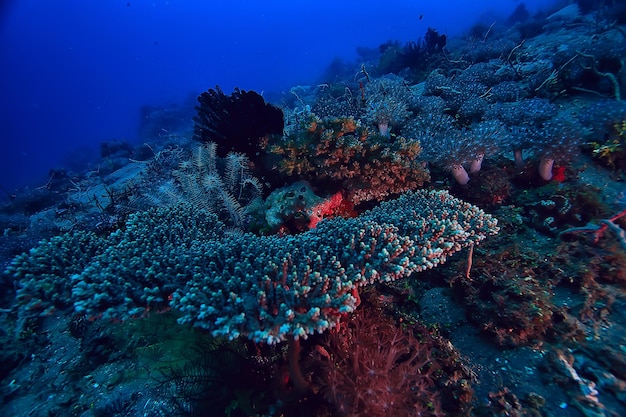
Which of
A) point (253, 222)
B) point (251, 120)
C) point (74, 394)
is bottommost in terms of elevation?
point (74, 394)

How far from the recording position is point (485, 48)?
11.2 m

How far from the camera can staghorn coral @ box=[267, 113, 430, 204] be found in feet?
14.0

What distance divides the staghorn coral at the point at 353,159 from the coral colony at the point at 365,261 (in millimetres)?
24

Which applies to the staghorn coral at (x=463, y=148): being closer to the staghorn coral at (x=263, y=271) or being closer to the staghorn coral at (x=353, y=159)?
the staghorn coral at (x=353, y=159)

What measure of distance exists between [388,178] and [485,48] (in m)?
10.7

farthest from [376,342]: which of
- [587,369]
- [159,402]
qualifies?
[159,402]

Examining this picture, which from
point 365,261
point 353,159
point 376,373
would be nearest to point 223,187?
point 353,159

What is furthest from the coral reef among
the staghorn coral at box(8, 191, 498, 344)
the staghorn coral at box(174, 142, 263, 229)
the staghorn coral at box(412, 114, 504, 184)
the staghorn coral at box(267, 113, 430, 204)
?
the staghorn coral at box(412, 114, 504, 184)

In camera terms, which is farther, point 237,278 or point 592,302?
point 592,302

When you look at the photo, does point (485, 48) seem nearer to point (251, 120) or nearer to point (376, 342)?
point (251, 120)

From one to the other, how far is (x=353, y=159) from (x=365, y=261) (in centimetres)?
209

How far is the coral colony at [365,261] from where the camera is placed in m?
2.51

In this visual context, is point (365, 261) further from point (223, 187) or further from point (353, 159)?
point (223, 187)

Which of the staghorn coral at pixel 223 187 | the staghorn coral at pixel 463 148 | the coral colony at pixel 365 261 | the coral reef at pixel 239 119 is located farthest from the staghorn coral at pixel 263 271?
the coral reef at pixel 239 119
